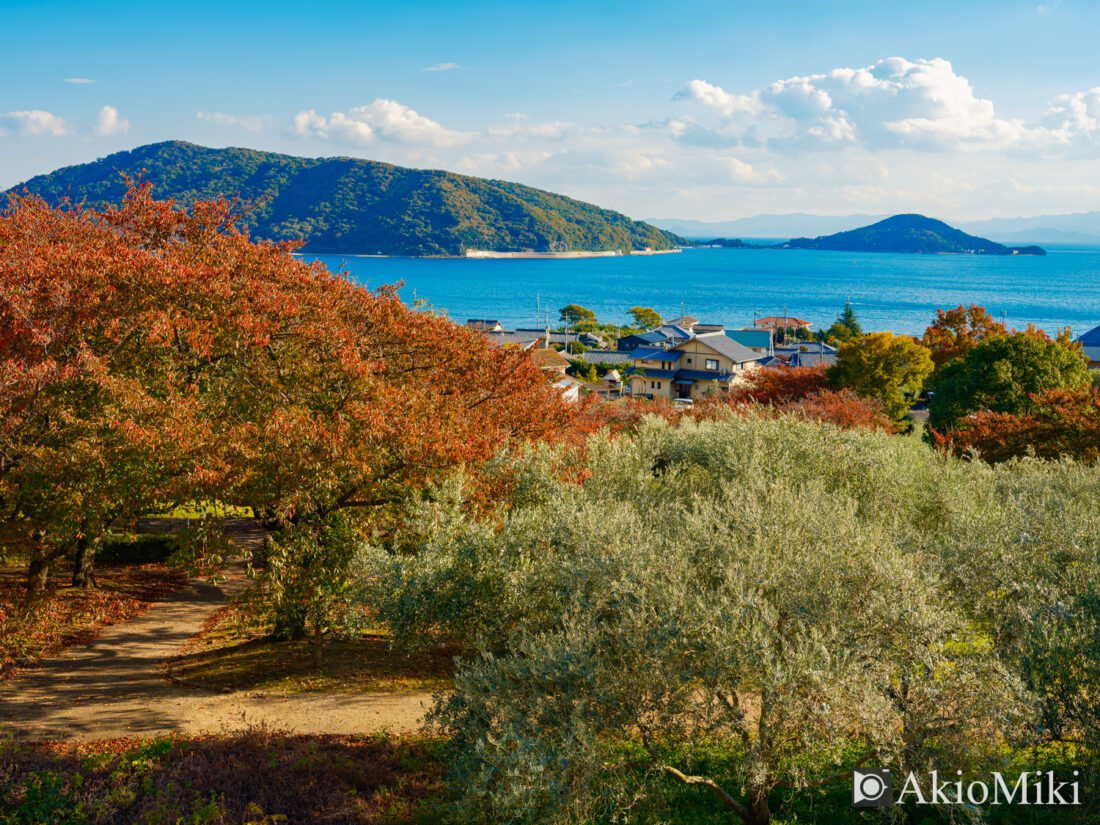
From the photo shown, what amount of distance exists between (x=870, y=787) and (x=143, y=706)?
41.7ft

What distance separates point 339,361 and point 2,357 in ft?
18.1

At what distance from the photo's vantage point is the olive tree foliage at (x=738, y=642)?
297 inches

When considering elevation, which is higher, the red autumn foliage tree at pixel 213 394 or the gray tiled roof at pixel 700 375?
the red autumn foliage tree at pixel 213 394

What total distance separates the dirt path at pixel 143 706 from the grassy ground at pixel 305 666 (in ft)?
1.36

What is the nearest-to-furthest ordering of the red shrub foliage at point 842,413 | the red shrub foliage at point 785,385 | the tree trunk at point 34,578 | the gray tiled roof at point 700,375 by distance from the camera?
the tree trunk at point 34,578, the red shrub foliage at point 842,413, the red shrub foliage at point 785,385, the gray tiled roof at point 700,375

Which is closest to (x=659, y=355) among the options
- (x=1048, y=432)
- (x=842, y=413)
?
(x=842, y=413)

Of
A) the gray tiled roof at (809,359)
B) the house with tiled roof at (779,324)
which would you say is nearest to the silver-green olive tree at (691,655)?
the gray tiled roof at (809,359)

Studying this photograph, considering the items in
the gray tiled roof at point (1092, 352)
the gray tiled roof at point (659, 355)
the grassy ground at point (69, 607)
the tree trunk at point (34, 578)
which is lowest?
the grassy ground at point (69, 607)

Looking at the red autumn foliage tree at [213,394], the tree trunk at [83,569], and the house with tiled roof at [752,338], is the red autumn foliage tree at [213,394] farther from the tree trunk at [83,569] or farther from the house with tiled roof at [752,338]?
the house with tiled roof at [752,338]

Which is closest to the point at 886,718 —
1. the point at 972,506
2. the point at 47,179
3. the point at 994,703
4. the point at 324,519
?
the point at 994,703

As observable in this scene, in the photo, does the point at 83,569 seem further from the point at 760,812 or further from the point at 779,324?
the point at 779,324

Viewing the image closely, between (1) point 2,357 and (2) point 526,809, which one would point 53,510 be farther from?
(2) point 526,809

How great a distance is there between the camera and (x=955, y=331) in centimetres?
5553

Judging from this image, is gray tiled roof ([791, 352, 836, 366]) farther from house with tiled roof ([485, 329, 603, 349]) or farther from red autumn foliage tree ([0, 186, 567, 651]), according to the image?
red autumn foliage tree ([0, 186, 567, 651])
